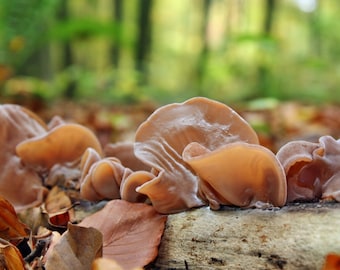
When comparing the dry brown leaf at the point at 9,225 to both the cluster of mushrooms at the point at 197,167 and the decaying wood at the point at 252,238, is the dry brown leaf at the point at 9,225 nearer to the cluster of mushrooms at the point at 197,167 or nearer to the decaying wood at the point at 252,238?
the cluster of mushrooms at the point at 197,167

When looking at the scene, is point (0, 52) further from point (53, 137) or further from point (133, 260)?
point (133, 260)

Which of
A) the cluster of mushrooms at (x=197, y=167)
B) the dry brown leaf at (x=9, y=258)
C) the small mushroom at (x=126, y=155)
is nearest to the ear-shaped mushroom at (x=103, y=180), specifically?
the cluster of mushrooms at (x=197, y=167)

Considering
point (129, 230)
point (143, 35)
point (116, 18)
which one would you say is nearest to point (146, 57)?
point (143, 35)

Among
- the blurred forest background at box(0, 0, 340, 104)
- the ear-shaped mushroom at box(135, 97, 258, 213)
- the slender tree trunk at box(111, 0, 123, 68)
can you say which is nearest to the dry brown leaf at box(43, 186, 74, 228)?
the ear-shaped mushroom at box(135, 97, 258, 213)

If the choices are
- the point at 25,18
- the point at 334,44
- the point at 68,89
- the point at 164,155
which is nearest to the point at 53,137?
the point at 164,155

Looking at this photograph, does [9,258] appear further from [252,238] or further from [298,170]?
[298,170]
